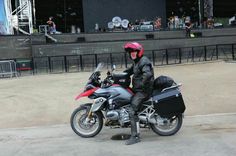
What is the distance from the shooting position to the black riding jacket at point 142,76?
7648 mm

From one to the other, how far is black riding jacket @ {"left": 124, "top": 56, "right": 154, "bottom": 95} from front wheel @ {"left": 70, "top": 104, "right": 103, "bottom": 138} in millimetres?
884

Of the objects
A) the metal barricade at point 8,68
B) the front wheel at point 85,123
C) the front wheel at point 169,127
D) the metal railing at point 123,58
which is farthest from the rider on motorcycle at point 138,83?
the metal railing at point 123,58

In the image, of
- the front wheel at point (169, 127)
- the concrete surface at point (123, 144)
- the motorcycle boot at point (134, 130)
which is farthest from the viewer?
the front wheel at point (169, 127)

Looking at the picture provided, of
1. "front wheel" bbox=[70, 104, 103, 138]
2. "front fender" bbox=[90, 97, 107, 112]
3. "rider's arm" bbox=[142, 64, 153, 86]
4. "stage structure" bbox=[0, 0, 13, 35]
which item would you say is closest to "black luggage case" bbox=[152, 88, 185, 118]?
"rider's arm" bbox=[142, 64, 153, 86]

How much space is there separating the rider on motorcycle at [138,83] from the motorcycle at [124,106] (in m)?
0.13

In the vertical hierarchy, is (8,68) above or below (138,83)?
below

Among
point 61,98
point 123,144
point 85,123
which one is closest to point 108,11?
point 61,98

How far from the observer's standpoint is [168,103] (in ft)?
25.5

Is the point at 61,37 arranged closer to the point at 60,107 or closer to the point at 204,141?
the point at 60,107

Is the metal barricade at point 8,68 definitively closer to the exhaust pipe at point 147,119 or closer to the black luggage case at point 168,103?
the exhaust pipe at point 147,119

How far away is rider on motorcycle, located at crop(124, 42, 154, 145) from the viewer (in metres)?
7.63

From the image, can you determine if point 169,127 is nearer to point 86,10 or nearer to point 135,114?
point 135,114

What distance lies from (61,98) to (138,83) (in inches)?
214

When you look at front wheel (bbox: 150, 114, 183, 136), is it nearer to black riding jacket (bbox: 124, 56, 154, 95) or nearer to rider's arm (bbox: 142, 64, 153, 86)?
black riding jacket (bbox: 124, 56, 154, 95)
